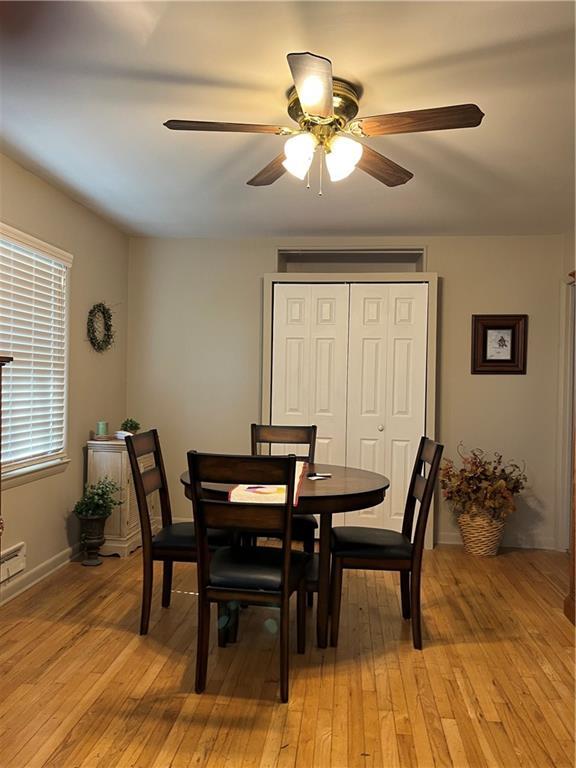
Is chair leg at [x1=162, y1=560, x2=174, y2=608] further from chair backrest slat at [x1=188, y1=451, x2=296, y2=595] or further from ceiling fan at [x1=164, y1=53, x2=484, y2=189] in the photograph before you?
ceiling fan at [x1=164, y1=53, x2=484, y2=189]

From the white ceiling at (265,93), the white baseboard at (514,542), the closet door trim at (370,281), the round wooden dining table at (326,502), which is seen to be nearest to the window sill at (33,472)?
the round wooden dining table at (326,502)

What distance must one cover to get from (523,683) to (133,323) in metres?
4.14

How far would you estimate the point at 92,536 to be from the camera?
4457mm

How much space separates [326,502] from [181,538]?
0.86m

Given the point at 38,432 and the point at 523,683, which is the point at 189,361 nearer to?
the point at 38,432

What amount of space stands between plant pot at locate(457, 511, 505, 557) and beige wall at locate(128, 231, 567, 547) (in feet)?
1.27

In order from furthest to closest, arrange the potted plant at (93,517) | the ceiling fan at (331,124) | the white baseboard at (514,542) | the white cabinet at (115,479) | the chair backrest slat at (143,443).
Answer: the white baseboard at (514,542), the white cabinet at (115,479), the potted plant at (93,517), the chair backrest slat at (143,443), the ceiling fan at (331,124)

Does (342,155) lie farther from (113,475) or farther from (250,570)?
(113,475)

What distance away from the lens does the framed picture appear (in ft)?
17.4

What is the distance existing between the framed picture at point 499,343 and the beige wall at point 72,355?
9.82 feet

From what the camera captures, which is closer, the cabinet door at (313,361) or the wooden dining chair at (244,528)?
the wooden dining chair at (244,528)

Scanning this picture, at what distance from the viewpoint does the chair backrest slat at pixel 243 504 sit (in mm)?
2537

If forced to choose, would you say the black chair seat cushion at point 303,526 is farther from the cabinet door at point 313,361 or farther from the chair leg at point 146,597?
the cabinet door at point 313,361

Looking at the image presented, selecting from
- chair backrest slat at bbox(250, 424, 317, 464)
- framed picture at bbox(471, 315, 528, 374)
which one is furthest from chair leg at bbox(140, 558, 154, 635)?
framed picture at bbox(471, 315, 528, 374)
